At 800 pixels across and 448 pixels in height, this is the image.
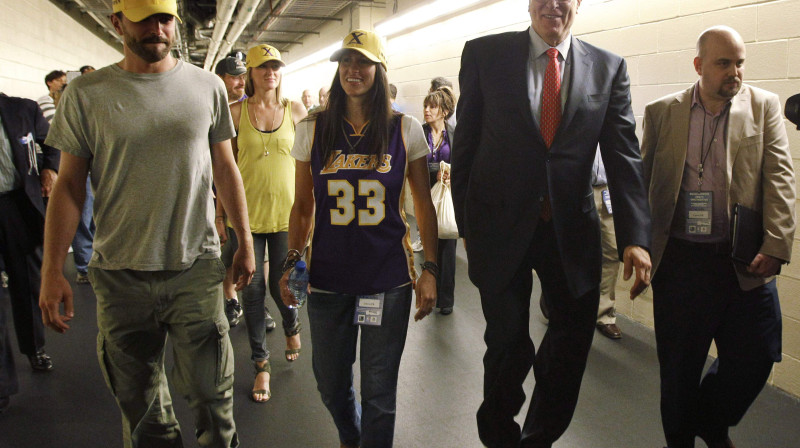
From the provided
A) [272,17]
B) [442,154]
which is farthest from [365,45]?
[272,17]

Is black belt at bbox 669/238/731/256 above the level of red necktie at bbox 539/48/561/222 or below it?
below

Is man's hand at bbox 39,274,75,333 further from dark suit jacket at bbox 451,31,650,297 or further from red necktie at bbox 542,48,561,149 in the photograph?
red necktie at bbox 542,48,561,149

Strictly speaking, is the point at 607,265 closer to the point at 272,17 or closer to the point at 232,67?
the point at 232,67

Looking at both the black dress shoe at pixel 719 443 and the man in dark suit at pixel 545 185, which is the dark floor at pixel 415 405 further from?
the man in dark suit at pixel 545 185

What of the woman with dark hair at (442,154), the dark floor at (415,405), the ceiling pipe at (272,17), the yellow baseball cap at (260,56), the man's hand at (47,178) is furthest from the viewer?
the ceiling pipe at (272,17)

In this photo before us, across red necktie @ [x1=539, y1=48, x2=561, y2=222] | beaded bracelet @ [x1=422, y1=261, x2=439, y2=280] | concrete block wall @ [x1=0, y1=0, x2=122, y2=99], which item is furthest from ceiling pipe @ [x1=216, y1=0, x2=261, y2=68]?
beaded bracelet @ [x1=422, y1=261, x2=439, y2=280]

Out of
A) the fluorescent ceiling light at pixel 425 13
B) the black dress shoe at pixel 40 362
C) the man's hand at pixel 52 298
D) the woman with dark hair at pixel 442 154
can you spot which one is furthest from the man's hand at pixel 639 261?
the fluorescent ceiling light at pixel 425 13

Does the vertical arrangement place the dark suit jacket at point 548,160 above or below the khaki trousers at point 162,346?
above

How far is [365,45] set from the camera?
1.84m

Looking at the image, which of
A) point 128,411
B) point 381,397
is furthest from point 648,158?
point 128,411

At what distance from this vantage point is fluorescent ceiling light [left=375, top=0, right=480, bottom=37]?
5.54 metres

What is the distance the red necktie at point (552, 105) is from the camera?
1.90m

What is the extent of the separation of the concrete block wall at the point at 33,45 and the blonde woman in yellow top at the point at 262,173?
472cm

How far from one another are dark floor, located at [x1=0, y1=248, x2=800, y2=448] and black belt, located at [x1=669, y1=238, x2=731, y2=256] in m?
0.92
